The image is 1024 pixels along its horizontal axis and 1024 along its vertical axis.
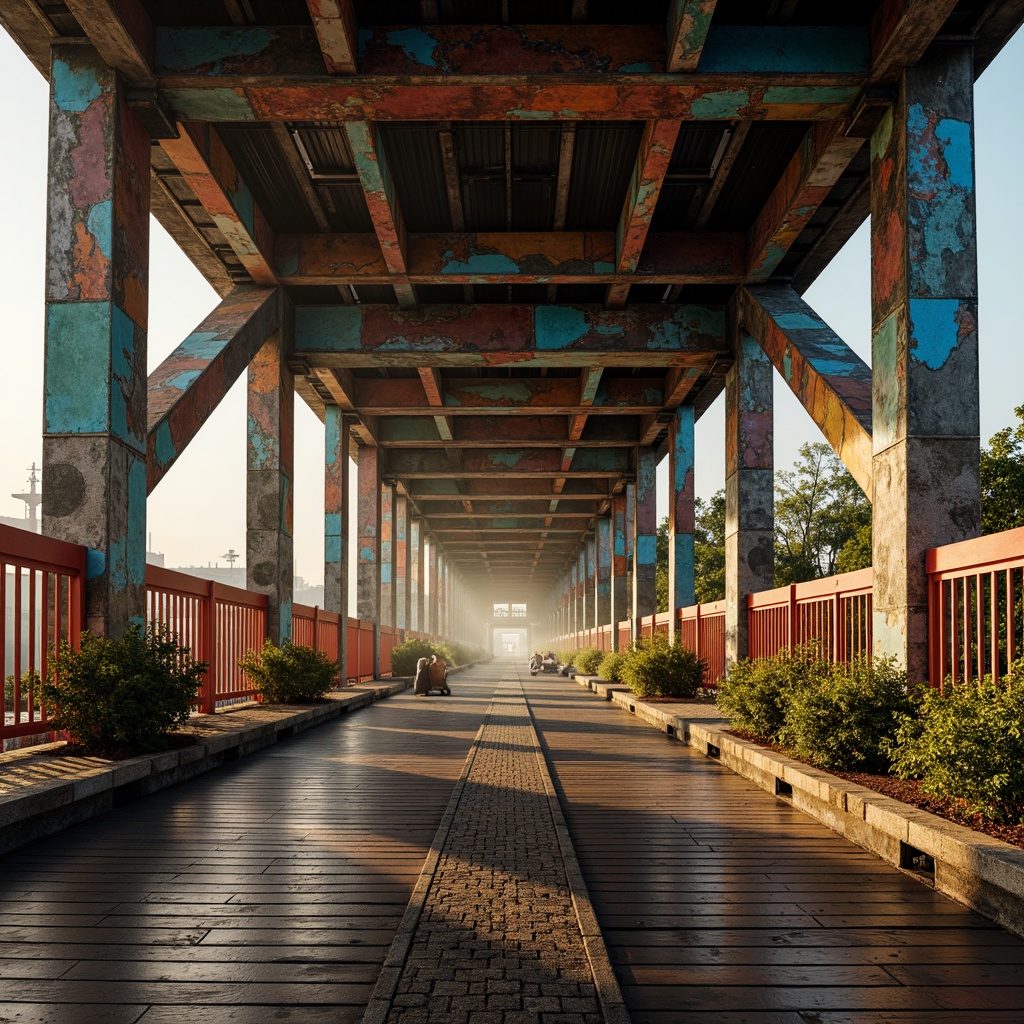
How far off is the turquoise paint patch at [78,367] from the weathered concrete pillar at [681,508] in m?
12.0

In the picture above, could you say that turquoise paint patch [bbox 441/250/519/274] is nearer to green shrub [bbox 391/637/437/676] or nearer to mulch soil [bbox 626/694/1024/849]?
mulch soil [bbox 626/694/1024/849]

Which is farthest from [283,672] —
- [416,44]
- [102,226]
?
[416,44]

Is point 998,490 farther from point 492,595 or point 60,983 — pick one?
point 492,595

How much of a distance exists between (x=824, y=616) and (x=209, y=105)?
23.5 feet

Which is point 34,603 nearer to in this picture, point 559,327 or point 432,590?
point 559,327

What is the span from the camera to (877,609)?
24.5ft

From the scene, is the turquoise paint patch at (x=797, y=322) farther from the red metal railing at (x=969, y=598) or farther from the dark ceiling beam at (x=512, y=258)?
the red metal railing at (x=969, y=598)

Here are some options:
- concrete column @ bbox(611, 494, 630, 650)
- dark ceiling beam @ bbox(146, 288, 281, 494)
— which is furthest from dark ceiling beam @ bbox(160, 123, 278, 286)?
concrete column @ bbox(611, 494, 630, 650)

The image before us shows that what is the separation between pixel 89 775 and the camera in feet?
18.0

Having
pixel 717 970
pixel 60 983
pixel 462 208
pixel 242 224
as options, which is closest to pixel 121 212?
pixel 242 224

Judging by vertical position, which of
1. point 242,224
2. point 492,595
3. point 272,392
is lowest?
point 492,595

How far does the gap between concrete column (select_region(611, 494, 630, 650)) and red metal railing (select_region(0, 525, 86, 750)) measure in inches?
801

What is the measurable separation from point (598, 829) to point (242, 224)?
789 centimetres

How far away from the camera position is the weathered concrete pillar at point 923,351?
7.01 m
